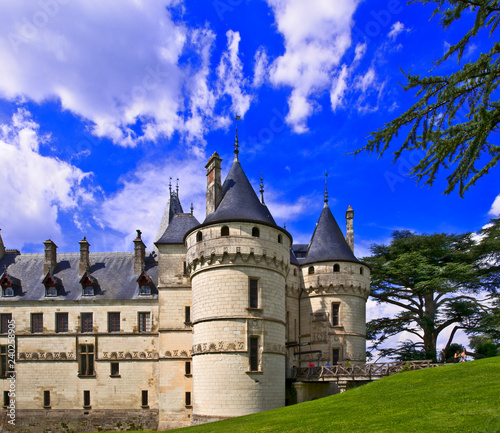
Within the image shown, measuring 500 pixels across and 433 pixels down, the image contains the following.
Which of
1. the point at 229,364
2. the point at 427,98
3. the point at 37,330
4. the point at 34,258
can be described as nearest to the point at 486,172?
the point at 427,98

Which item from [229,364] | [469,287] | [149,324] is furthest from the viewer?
[469,287]

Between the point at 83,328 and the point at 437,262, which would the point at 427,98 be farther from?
the point at 437,262

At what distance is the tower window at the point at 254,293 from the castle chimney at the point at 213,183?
5.06m

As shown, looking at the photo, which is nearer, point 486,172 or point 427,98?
point 427,98

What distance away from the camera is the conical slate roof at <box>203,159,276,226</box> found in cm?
2619

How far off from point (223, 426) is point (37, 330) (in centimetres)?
1832

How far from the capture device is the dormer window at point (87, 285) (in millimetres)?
33094

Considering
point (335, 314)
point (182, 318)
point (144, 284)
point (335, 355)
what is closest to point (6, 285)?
point (144, 284)

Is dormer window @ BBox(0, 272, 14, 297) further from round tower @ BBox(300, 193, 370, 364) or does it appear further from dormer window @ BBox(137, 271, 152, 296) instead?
round tower @ BBox(300, 193, 370, 364)

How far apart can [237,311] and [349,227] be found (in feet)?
49.0

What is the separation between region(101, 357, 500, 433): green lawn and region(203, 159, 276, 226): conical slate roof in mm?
10000

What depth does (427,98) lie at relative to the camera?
460 inches

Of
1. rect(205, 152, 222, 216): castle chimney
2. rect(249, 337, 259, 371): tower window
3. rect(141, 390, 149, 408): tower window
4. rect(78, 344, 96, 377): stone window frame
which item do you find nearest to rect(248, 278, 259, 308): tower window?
rect(249, 337, 259, 371): tower window

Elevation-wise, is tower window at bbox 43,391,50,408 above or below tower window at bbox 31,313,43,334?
below
